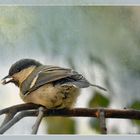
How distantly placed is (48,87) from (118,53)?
0.30 metres

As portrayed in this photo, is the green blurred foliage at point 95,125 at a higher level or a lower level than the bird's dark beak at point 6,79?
lower

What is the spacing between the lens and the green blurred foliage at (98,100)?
3543 mm

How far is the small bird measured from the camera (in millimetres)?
3488

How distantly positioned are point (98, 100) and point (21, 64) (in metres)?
0.31

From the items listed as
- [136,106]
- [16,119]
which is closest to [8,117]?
[16,119]

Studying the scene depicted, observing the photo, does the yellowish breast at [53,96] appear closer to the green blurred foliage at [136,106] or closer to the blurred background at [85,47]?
the blurred background at [85,47]

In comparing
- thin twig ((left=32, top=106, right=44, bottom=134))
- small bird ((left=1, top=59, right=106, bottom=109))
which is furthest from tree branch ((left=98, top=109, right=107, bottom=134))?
thin twig ((left=32, top=106, right=44, bottom=134))

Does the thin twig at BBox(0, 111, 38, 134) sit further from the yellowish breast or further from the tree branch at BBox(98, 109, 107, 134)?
the tree branch at BBox(98, 109, 107, 134)

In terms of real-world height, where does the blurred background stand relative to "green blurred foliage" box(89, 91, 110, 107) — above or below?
above

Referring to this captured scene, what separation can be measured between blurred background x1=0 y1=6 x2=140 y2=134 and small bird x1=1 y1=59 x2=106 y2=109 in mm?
25

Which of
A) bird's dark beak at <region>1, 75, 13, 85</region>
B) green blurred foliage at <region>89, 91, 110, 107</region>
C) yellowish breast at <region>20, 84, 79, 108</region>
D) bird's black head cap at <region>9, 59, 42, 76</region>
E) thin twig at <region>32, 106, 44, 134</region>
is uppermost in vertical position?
bird's black head cap at <region>9, 59, 42, 76</region>

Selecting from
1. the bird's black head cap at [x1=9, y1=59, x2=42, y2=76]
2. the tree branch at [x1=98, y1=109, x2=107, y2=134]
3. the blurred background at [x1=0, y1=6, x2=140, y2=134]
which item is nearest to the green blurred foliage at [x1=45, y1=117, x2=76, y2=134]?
the blurred background at [x1=0, y1=6, x2=140, y2=134]

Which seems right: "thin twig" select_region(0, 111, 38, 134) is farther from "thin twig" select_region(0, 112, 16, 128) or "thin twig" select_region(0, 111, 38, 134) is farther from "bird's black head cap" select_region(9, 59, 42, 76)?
"bird's black head cap" select_region(9, 59, 42, 76)

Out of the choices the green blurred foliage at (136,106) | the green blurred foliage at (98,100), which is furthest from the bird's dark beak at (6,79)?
the green blurred foliage at (136,106)
